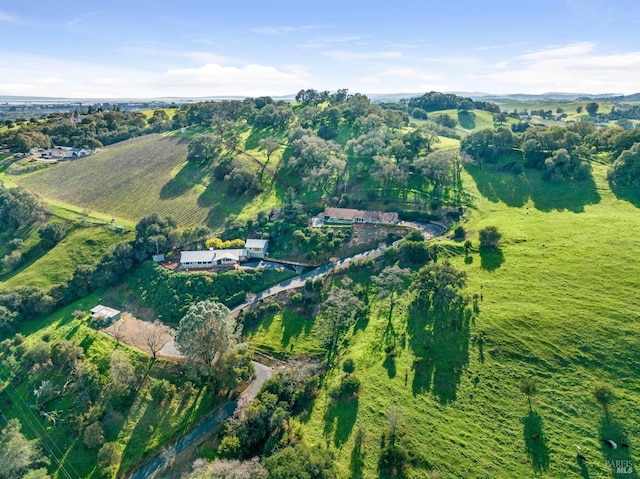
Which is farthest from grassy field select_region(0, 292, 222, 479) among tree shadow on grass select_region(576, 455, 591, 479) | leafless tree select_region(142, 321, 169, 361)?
tree shadow on grass select_region(576, 455, 591, 479)

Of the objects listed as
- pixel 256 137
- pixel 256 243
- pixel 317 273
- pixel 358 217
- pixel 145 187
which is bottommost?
pixel 317 273

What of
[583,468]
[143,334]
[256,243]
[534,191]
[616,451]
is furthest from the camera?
[534,191]

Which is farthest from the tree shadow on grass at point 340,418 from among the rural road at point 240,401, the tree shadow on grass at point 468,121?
the tree shadow on grass at point 468,121

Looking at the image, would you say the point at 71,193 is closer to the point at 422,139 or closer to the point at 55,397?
the point at 55,397

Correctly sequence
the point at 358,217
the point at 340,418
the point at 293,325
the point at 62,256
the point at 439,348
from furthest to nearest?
the point at 358,217
the point at 62,256
the point at 293,325
the point at 439,348
the point at 340,418

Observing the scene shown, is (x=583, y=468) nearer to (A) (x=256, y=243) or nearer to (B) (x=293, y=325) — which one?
(B) (x=293, y=325)

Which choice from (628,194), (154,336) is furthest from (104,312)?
(628,194)

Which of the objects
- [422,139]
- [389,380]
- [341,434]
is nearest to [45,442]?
[341,434]
